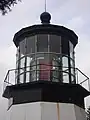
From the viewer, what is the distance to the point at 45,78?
1095 cm

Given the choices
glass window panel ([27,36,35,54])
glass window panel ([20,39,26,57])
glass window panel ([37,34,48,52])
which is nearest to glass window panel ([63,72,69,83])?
glass window panel ([37,34,48,52])

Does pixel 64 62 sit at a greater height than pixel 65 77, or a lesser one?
greater

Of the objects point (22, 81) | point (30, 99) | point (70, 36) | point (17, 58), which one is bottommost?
point (30, 99)

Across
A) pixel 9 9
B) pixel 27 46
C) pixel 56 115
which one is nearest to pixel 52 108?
pixel 56 115

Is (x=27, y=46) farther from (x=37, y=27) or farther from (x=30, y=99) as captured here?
(x=30, y=99)

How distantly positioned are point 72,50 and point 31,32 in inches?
78.2

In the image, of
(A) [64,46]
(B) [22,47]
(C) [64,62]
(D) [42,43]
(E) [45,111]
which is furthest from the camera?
(B) [22,47]

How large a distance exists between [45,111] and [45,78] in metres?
1.34

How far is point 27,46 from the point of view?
11789 mm

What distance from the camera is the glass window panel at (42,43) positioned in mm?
11523

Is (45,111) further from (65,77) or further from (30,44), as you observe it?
A: (30,44)

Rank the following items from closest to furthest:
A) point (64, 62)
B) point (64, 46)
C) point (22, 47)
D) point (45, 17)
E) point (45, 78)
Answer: point (45, 78), point (64, 62), point (64, 46), point (22, 47), point (45, 17)

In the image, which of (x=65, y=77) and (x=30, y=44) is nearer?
(x=65, y=77)

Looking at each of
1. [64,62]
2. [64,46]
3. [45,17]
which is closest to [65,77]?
[64,62]
